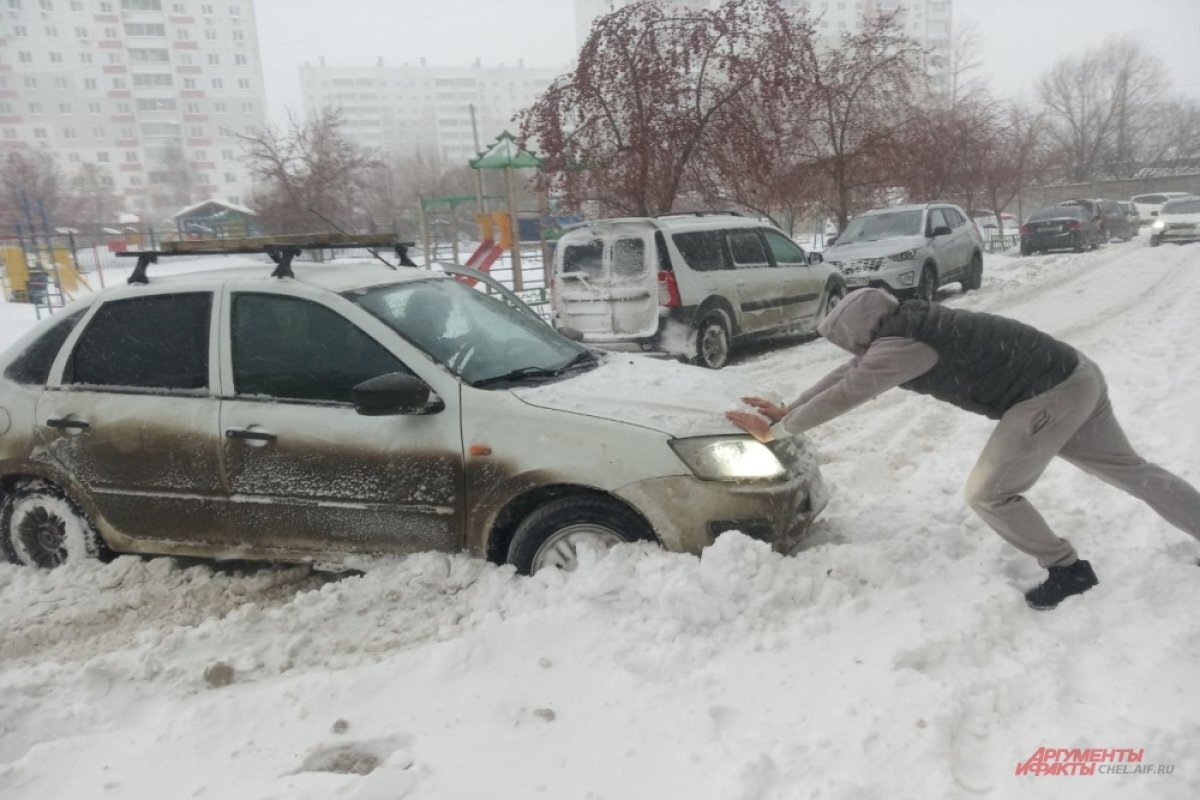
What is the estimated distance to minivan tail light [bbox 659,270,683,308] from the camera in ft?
30.3

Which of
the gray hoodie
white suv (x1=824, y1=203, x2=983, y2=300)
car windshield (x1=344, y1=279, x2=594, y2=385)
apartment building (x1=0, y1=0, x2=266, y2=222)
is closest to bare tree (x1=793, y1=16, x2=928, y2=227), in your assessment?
white suv (x1=824, y1=203, x2=983, y2=300)

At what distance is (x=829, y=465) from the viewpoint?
18.2 feet

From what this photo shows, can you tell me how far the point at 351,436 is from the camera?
3.77 metres

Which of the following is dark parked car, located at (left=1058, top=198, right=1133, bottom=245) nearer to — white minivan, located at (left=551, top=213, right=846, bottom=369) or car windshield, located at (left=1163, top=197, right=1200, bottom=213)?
car windshield, located at (left=1163, top=197, right=1200, bottom=213)

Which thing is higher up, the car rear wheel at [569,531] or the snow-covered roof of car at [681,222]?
the snow-covered roof of car at [681,222]

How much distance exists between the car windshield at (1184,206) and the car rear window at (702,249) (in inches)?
744

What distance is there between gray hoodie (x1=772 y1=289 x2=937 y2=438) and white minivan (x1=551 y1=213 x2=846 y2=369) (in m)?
5.65

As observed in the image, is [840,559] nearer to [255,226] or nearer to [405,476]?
[405,476]

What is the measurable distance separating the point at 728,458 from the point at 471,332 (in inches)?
60.4

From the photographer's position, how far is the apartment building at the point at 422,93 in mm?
122625

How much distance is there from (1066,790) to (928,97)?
932 inches

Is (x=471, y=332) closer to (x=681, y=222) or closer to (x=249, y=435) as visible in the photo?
(x=249, y=435)

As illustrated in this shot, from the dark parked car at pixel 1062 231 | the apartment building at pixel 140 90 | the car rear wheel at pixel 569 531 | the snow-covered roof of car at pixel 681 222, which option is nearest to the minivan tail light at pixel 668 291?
the snow-covered roof of car at pixel 681 222

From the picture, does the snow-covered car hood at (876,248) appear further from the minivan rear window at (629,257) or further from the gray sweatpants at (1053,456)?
the gray sweatpants at (1053,456)
